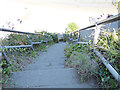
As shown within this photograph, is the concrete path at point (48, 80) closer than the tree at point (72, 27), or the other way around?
the concrete path at point (48, 80)

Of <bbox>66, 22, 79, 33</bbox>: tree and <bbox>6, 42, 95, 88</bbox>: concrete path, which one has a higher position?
<bbox>66, 22, 79, 33</bbox>: tree

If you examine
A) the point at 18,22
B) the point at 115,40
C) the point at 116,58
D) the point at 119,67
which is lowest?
the point at 119,67

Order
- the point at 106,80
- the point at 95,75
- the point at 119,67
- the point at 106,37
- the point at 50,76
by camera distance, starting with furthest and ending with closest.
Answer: the point at 106,37 → the point at 50,76 → the point at 95,75 → the point at 119,67 → the point at 106,80

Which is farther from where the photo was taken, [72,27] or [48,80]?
[72,27]

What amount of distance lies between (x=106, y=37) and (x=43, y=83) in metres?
1.51

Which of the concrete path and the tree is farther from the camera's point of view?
the tree

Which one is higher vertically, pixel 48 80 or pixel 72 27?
pixel 72 27

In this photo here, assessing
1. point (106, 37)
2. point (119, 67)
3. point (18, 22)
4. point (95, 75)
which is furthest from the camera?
point (18, 22)

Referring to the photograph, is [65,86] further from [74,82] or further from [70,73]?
[70,73]

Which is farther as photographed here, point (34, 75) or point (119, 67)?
point (34, 75)

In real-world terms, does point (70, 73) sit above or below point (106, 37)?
below

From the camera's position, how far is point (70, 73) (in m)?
2.07

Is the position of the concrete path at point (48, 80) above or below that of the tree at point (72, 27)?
below

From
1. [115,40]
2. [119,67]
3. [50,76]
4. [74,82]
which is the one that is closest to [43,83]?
[50,76]
